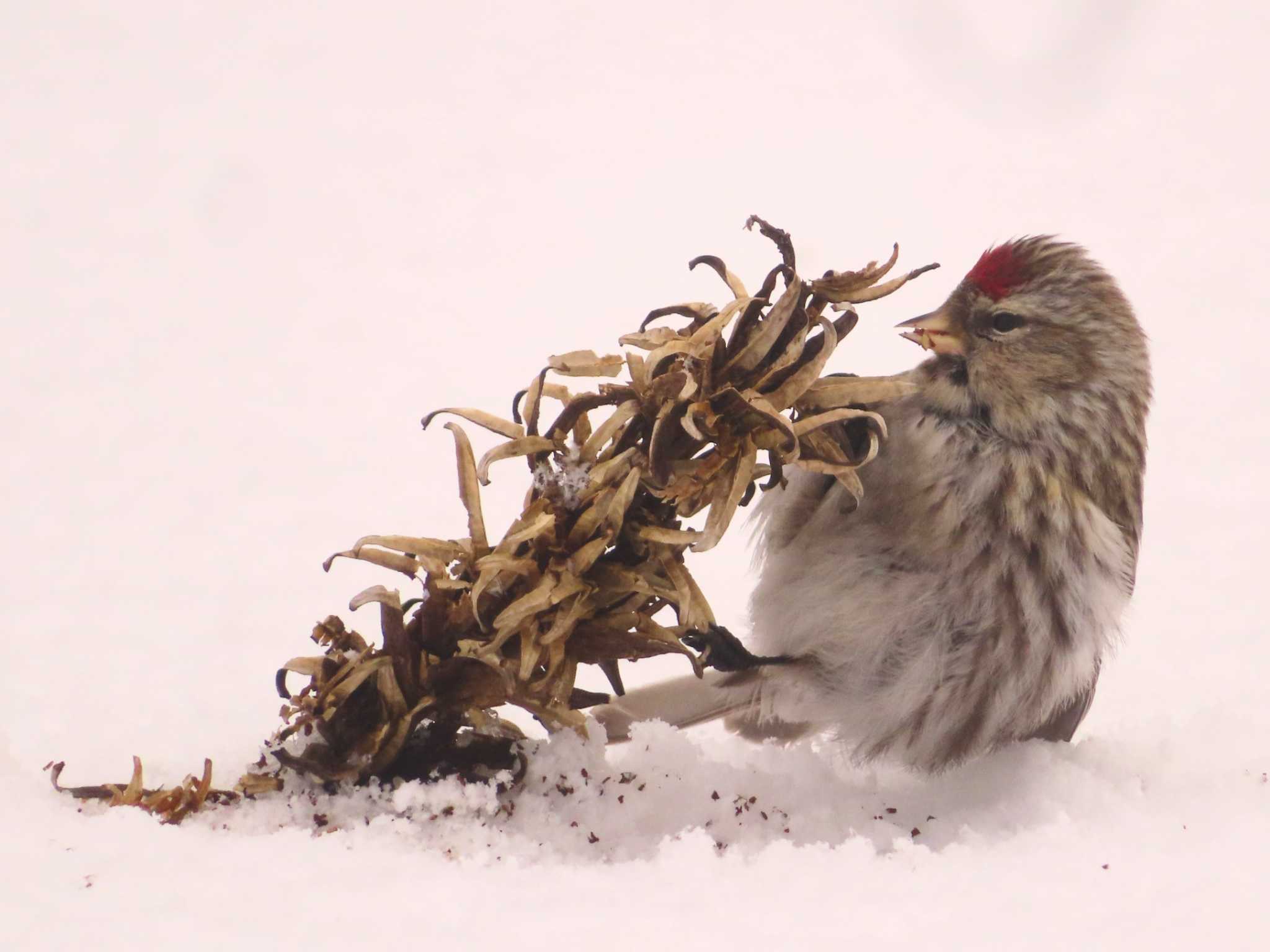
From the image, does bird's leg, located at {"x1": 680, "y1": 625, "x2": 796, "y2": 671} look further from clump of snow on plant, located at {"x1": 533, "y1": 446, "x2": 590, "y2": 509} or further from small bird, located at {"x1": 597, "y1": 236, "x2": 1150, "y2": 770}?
clump of snow on plant, located at {"x1": 533, "y1": 446, "x2": 590, "y2": 509}

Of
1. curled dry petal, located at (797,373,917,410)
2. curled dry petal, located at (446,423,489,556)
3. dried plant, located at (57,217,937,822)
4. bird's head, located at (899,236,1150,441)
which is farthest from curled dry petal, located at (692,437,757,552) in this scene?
bird's head, located at (899,236,1150,441)

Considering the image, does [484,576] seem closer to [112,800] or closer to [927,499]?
[112,800]

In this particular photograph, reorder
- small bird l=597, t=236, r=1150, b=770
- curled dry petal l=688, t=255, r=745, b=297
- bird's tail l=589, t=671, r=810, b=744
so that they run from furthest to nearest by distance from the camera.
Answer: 1. bird's tail l=589, t=671, r=810, b=744
2. small bird l=597, t=236, r=1150, b=770
3. curled dry petal l=688, t=255, r=745, b=297

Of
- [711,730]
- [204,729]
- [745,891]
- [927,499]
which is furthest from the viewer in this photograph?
[711,730]

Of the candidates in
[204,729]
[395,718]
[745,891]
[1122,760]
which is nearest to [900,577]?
[1122,760]

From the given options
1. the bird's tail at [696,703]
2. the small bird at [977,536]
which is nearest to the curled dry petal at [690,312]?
the small bird at [977,536]

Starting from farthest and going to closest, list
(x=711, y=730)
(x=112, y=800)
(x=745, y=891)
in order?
(x=711, y=730) → (x=112, y=800) → (x=745, y=891)

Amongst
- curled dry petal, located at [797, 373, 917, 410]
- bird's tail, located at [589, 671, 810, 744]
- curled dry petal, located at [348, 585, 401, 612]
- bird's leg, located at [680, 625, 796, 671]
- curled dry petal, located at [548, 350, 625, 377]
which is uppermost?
curled dry petal, located at [548, 350, 625, 377]
